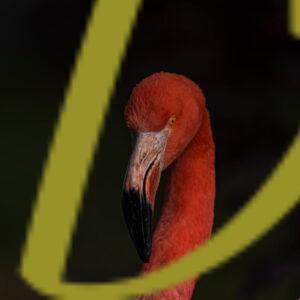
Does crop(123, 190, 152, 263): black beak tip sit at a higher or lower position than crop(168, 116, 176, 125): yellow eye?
lower

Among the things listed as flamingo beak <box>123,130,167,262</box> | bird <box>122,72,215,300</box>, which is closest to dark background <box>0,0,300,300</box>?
bird <box>122,72,215,300</box>

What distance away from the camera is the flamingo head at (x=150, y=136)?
5.17 feet

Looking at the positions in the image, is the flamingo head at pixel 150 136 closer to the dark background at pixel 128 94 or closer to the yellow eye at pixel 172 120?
the yellow eye at pixel 172 120

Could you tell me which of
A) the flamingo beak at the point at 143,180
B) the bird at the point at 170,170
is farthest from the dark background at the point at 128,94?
the flamingo beak at the point at 143,180

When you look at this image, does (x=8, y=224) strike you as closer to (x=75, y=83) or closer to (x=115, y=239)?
(x=115, y=239)

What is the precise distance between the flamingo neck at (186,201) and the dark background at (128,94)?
13cm

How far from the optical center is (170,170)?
175 cm

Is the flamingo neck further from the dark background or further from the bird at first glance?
the dark background

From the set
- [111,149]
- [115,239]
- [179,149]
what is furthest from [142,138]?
[115,239]

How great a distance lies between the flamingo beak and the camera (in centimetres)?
158

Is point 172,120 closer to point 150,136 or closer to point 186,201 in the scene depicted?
point 150,136

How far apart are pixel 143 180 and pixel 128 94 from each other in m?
0.28

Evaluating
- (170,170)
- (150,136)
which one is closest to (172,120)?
(150,136)

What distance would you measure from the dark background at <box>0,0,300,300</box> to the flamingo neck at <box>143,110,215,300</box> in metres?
0.13
